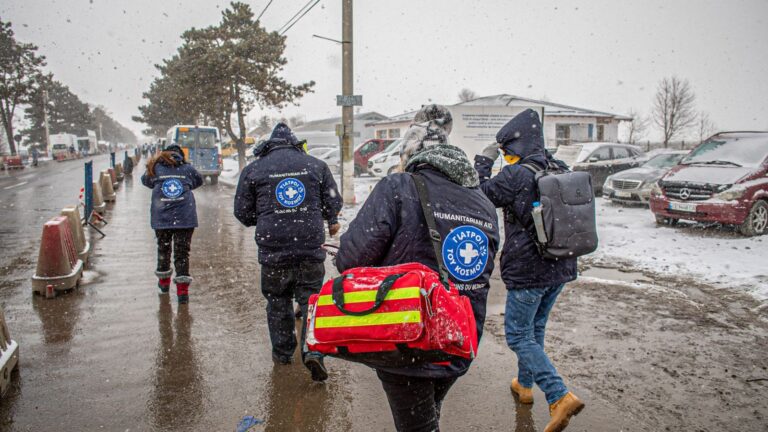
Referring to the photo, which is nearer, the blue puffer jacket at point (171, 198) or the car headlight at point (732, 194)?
the blue puffer jacket at point (171, 198)

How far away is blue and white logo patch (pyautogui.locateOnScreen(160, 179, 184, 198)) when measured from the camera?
17.7ft

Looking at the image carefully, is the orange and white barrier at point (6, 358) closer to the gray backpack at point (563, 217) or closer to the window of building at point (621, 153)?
the gray backpack at point (563, 217)

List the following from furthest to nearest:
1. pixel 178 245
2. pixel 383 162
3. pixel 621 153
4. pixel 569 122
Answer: pixel 569 122 → pixel 383 162 → pixel 621 153 → pixel 178 245

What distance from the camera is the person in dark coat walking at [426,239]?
201 centimetres

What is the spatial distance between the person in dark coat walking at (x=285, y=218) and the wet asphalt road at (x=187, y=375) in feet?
1.32

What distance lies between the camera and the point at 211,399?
11.6 feet

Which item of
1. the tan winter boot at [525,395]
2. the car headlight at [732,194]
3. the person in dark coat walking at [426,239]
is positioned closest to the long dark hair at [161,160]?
the person in dark coat walking at [426,239]

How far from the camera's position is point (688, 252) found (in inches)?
311

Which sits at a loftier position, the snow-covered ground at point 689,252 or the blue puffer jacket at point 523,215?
the blue puffer jacket at point 523,215

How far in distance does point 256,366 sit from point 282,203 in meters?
1.41

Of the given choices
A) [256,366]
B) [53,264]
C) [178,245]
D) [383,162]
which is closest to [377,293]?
[256,366]

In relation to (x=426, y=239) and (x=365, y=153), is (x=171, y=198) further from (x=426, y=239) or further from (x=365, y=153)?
(x=365, y=153)

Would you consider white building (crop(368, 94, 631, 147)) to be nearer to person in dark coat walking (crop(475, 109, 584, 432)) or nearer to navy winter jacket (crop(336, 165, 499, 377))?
person in dark coat walking (crop(475, 109, 584, 432))

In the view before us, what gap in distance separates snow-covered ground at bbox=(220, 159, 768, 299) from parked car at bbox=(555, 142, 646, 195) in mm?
5066
